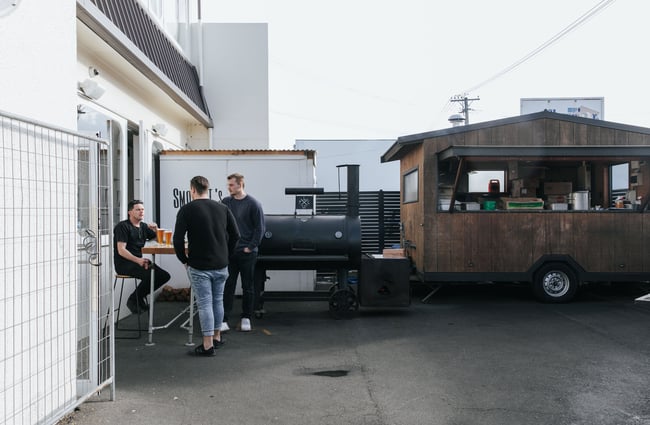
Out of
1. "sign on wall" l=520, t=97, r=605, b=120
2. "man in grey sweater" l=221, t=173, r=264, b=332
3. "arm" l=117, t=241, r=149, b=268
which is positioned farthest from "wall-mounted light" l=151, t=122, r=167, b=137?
"sign on wall" l=520, t=97, r=605, b=120

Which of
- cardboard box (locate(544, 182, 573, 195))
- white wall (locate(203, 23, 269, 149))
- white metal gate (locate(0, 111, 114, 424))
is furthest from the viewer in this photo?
white wall (locate(203, 23, 269, 149))

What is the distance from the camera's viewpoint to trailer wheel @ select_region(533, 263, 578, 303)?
887cm

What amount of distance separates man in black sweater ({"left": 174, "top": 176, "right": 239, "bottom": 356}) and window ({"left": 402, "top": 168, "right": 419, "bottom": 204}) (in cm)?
492

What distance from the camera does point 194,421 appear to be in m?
3.95

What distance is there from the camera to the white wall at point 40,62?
11.1ft

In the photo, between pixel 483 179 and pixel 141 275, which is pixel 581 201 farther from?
pixel 141 275

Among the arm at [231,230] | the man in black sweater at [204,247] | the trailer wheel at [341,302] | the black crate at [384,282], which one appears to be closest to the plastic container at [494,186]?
the black crate at [384,282]

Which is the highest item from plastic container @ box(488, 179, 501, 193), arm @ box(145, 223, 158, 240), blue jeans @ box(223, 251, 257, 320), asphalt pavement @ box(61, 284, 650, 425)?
plastic container @ box(488, 179, 501, 193)

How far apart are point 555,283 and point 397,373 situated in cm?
496

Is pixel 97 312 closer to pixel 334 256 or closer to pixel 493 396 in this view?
pixel 493 396

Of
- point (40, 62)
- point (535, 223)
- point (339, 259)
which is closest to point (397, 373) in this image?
point (339, 259)

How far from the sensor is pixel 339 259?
7.71 m

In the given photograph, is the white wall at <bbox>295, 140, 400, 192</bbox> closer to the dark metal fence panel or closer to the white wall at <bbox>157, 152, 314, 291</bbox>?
the dark metal fence panel

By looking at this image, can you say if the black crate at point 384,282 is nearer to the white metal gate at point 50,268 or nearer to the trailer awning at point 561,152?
the trailer awning at point 561,152
